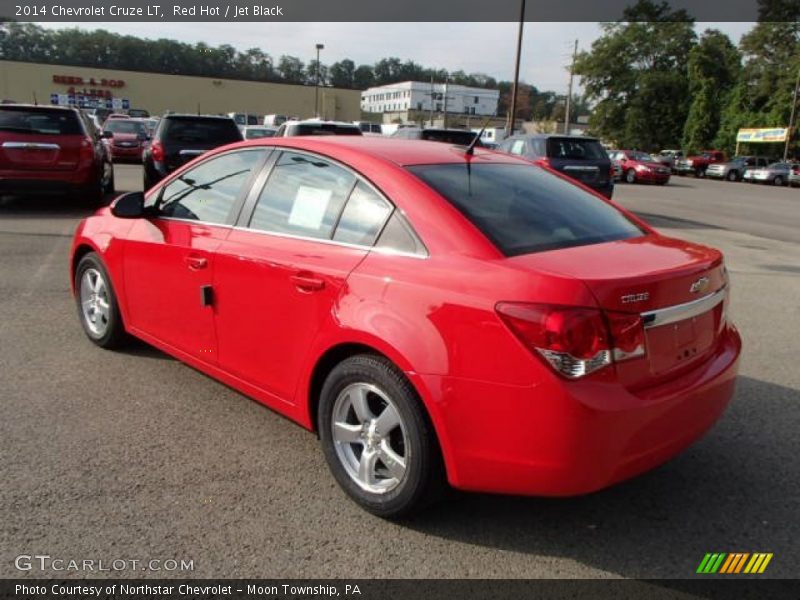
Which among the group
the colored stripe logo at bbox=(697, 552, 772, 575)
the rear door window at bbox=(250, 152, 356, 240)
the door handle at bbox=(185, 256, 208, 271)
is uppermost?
the rear door window at bbox=(250, 152, 356, 240)

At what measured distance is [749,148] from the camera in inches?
2190

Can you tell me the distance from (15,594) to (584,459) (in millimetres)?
2083

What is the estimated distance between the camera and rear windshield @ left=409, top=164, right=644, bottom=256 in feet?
9.53

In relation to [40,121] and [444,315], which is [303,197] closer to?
[444,315]

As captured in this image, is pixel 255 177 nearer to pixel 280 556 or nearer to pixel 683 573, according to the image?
pixel 280 556

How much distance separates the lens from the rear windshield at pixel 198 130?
12.9 metres

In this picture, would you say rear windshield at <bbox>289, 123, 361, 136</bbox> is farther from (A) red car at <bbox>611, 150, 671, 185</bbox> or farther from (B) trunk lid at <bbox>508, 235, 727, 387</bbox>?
(A) red car at <bbox>611, 150, 671, 185</bbox>

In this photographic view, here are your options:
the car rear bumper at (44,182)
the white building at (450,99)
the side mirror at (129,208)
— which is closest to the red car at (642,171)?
the car rear bumper at (44,182)

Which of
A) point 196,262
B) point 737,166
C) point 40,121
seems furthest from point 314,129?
point 737,166

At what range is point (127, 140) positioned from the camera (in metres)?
24.5

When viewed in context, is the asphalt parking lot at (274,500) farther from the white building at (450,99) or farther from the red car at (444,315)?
the white building at (450,99)

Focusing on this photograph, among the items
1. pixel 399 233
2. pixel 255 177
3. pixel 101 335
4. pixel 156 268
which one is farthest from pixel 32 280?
pixel 399 233

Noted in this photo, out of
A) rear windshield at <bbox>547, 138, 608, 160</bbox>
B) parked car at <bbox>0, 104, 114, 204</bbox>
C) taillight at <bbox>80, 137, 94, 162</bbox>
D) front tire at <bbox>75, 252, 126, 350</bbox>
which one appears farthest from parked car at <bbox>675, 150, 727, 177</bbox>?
front tire at <bbox>75, 252, 126, 350</bbox>

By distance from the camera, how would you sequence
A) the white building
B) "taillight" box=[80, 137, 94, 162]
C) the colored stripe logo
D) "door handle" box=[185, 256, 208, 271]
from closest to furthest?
1. the colored stripe logo
2. "door handle" box=[185, 256, 208, 271]
3. "taillight" box=[80, 137, 94, 162]
4. the white building
